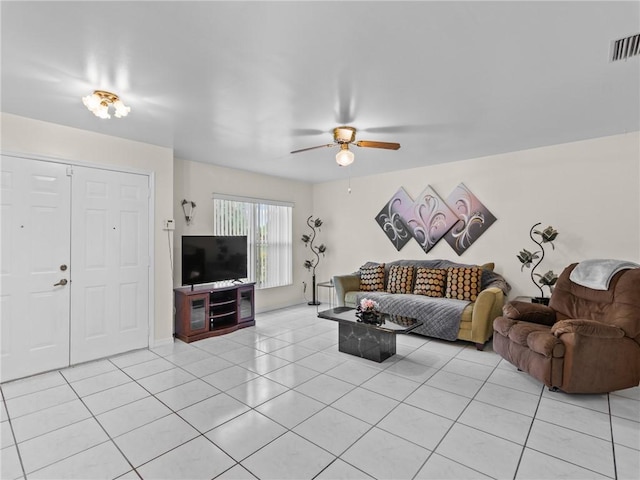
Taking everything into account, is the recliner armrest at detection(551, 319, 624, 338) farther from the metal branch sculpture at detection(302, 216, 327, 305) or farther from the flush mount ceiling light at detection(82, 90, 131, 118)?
the metal branch sculpture at detection(302, 216, 327, 305)

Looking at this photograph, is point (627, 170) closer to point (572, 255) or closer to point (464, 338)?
point (572, 255)

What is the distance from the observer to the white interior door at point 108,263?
3.40m

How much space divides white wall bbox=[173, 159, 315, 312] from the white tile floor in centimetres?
201

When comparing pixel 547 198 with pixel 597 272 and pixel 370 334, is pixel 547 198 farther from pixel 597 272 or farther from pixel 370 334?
pixel 370 334

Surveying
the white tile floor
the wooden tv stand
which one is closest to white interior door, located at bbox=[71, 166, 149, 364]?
the white tile floor

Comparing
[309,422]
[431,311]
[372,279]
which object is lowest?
[309,422]

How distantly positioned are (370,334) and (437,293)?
1.56m

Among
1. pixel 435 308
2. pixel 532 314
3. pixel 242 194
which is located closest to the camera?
pixel 532 314

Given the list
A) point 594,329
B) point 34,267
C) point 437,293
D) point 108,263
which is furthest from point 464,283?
point 34,267

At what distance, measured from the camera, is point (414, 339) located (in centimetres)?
429

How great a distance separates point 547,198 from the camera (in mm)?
4148

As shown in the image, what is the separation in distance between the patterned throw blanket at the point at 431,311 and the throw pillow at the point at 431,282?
0.13m

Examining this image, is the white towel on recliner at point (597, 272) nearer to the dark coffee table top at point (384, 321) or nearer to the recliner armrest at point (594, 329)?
the recliner armrest at point (594, 329)

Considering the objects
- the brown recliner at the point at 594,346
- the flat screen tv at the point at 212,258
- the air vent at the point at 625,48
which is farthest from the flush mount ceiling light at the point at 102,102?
the brown recliner at the point at 594,346
